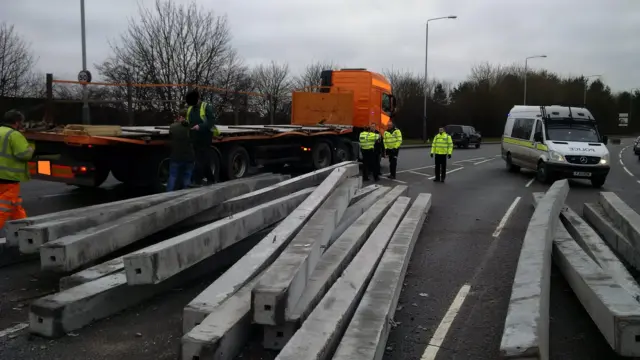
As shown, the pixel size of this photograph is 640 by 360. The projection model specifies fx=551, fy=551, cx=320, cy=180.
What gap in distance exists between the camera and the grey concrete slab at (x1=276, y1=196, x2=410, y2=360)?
326 cm

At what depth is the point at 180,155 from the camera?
351 inches

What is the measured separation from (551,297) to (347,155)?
12.0 m

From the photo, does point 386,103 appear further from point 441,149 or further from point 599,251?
point 599,251

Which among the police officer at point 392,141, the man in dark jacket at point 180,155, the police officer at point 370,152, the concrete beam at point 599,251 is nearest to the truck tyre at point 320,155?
the police officer at point 370,152

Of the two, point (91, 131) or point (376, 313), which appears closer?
point (376, 313)

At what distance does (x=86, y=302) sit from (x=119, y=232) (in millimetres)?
1156

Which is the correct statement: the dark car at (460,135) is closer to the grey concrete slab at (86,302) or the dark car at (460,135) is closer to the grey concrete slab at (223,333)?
the grey concrete slab at (86,302)

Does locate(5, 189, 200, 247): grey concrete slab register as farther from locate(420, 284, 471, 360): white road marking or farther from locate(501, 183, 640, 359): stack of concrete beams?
locate(501, 183, 640, 359): stack of concrete beams

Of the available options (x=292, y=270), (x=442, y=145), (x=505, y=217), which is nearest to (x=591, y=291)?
(x=292, y=270)

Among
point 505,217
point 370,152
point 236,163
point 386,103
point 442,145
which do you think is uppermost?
point 386,103

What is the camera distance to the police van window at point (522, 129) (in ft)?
56.5

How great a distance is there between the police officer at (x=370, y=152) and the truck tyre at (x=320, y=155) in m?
1.15

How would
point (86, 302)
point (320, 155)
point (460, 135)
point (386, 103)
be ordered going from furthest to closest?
point (460, 135) < point (386, 103) < point (320, 155) < point (86, 302)

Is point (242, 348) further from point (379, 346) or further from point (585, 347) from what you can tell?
point (585, 347)
